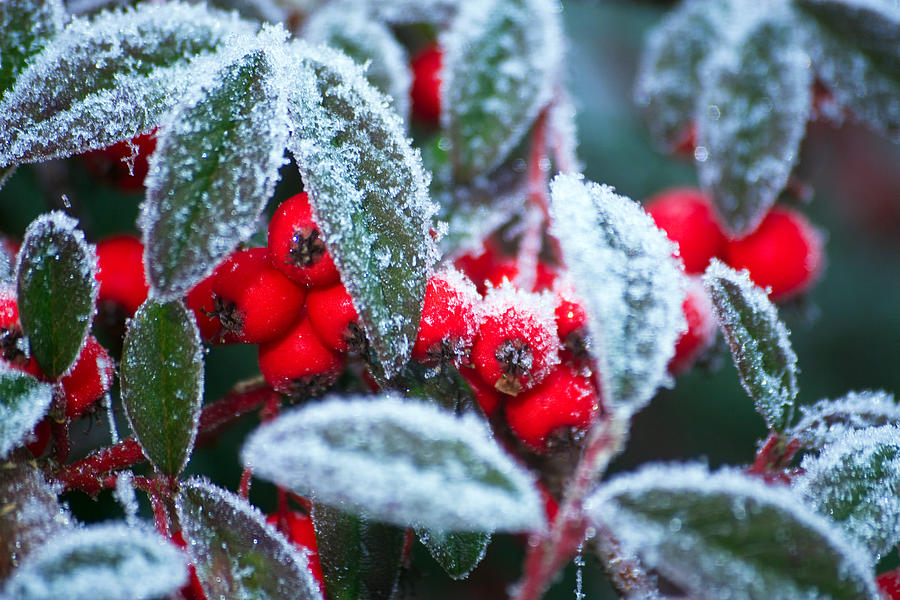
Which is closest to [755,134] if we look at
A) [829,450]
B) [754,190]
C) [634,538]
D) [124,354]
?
[754,190]

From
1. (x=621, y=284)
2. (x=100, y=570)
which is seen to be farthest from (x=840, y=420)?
(x=100, y=570)

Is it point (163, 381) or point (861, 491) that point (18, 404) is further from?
point (861, 491)

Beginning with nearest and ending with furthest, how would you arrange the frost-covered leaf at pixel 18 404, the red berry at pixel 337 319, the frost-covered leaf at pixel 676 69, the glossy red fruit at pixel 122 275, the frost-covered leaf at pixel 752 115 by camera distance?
the frost-covered leaf at pixel 18 404
the red berry at pixel 337 319
the glossy red fruit at pixel 122 275
the frost-covered leaf at pixel 752 115
the frost-covered leaf at pixel 676 69

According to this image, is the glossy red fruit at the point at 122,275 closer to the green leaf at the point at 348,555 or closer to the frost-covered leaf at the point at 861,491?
the green leaf at the point at 348,555

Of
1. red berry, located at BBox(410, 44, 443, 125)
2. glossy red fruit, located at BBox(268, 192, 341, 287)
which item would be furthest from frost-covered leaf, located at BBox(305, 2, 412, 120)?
glossy red fruit, located at BBox(268, 192, 341, 287)

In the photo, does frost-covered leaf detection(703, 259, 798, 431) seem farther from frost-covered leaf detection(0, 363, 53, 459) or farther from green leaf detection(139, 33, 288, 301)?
frost-covered leaf detection(0, 363, 53, 459)

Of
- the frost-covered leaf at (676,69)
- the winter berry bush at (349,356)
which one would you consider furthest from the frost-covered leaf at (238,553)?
the frost-covered leaf at (676,69)

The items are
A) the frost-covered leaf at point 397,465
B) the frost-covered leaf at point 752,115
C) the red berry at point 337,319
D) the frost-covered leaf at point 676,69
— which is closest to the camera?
the frost-covered leaf at point 397,465
